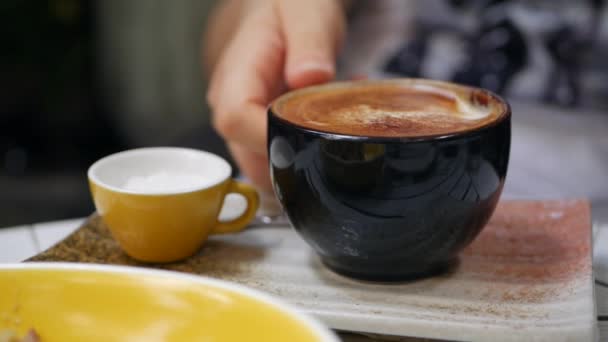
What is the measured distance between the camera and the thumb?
0.79 metres

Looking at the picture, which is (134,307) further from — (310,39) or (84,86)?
(84,86)

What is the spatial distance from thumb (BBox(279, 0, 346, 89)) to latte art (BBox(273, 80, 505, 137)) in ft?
0.27

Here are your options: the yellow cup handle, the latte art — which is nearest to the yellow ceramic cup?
the yellow cup handle

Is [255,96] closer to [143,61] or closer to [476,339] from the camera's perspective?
[476,339]

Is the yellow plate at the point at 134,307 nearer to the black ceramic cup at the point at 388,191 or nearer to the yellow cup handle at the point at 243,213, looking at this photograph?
the black ceramic cup at the point at 388,191

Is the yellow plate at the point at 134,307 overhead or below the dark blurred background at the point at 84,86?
overhead

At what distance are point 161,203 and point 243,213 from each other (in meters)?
0.11

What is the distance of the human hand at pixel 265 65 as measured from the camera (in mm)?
810

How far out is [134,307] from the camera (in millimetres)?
427

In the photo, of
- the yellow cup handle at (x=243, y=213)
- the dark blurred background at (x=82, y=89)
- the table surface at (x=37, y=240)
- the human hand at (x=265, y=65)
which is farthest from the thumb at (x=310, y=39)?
the dark blurred background at (x=82, y=89)

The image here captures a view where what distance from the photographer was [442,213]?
0.58 metres

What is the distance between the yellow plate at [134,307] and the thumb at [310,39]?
0.40m

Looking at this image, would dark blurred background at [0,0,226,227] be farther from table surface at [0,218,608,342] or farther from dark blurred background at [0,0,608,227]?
table surface at [0,218,608,342]

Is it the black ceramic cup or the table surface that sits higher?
the black ceramic cup
